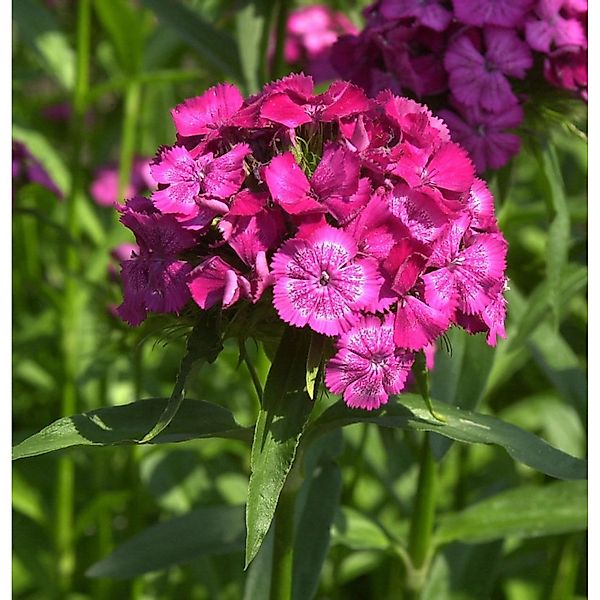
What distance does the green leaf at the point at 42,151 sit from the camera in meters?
2.10

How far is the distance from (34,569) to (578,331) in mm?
1365

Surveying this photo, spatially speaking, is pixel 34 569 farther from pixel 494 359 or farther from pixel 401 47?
pixel 401 47

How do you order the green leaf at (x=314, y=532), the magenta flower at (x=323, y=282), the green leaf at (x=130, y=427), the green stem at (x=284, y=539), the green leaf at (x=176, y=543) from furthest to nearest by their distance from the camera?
the green leaf at (x=176, y=543) < the green leaf at (x=314, y=532) < the green stem at (x=284, y=539) < the green leaf at (x=130, y=427) < the magenta flower at (x=323, y=282)

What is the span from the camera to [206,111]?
1067 millimetres

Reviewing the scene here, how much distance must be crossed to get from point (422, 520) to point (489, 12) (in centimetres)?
77

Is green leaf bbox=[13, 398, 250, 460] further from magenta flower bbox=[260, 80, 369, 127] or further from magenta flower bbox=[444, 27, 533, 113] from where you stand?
magenta flower bbox=[444, 27, 533, 113]

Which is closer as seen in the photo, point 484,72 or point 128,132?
point 484,72

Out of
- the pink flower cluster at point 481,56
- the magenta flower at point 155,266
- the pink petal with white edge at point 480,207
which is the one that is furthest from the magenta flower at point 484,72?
the magenta flower at point 155,266

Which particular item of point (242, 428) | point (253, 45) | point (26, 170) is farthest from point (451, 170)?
point (26, 170)

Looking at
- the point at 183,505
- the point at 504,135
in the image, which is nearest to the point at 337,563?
the point at 183,505

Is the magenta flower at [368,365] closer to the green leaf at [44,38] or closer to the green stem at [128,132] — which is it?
the green stem at [128,132]

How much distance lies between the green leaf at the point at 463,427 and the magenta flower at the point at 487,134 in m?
0.39

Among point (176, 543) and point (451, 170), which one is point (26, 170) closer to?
point (176, 543)
